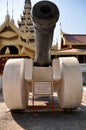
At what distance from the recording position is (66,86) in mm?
6332

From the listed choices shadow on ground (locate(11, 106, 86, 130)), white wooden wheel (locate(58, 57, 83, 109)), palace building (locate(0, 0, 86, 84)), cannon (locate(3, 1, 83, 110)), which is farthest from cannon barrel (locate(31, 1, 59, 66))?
palace building (locate(0, 0, 86, 84))

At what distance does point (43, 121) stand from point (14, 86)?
942mm

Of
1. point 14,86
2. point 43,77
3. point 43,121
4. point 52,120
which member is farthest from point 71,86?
point 14,86

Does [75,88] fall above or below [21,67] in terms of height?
below

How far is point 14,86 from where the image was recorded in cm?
630

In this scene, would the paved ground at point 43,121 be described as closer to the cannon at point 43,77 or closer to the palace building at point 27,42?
the cannon at point 43,77

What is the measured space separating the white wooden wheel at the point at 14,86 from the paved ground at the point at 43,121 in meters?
0.29

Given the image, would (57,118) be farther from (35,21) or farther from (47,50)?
(35,21)

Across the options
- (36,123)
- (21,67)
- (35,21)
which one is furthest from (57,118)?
(35,21)

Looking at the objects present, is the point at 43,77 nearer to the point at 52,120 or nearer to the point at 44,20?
the point at 52,120

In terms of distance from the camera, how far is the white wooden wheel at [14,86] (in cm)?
629

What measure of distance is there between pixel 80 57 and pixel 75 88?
1940 cm

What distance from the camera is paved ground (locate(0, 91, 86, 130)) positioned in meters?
5.38

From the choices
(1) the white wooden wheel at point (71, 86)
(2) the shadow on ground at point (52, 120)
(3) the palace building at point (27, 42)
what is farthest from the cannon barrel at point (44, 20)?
(3) the palace building at point (27, 42)
